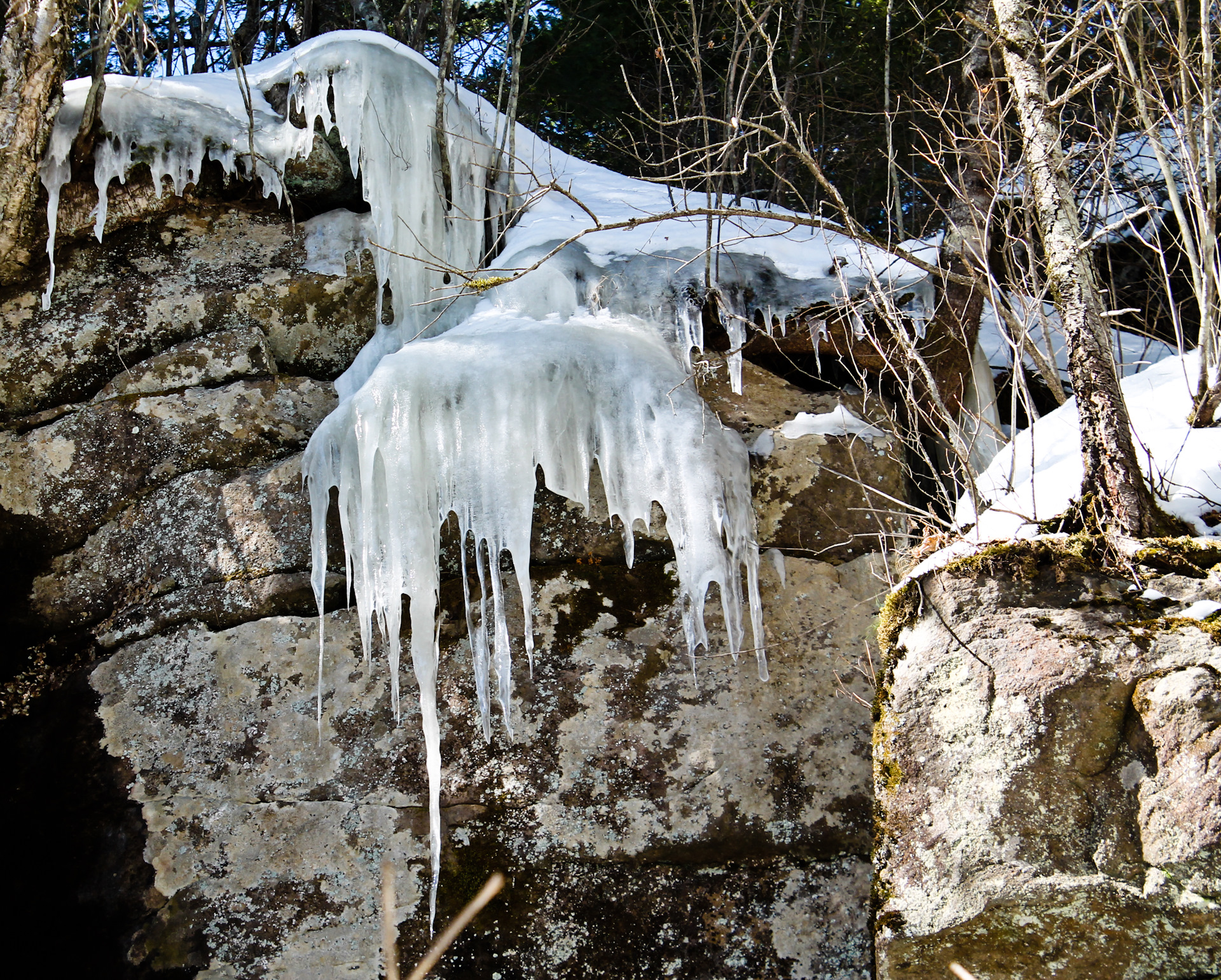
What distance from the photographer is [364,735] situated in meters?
3.58

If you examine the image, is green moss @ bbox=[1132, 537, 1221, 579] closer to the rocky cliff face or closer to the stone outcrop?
the stone outcrop

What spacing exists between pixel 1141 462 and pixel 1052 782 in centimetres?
95

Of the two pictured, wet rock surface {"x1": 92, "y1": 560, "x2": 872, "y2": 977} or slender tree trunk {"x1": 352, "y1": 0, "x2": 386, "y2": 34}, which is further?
slender tree trunk {"x1": 352, "y1": 0, "x2": 386, "y2": 34}

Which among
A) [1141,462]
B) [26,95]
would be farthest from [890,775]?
[26,95]

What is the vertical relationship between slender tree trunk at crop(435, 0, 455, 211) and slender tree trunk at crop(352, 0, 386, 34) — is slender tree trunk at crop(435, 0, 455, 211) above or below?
below

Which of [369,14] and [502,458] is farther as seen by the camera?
[369,14]

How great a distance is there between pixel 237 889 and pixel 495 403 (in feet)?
6.02

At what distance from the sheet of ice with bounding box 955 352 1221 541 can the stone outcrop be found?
0.23 m

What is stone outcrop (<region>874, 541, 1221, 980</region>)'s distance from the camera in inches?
84.4

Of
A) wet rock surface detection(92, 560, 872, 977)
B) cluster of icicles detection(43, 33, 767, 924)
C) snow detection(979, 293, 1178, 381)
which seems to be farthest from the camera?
snow detection(979, 293, 1178, 381)

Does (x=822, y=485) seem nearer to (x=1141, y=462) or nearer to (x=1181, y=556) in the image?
(x=1141, y=462)

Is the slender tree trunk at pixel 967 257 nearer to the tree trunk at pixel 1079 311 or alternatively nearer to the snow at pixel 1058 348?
the snow at pixel 1058 348

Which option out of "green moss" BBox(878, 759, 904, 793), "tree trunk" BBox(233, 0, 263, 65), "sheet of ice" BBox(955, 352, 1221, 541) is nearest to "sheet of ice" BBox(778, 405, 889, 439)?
"sheet of ice" BBox(955, 352, 1221, 541)

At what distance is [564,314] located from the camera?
4094 millimetres
